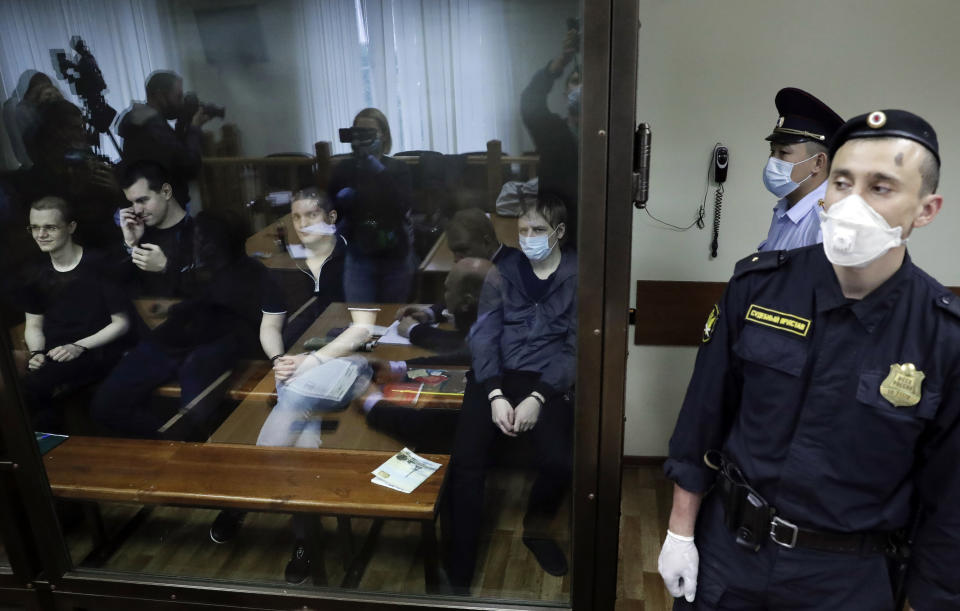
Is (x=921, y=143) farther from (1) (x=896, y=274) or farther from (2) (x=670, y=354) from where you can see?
(2) (x=670, y=354)

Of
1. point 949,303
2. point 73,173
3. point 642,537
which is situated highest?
point 73,173

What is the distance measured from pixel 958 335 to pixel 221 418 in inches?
60.6

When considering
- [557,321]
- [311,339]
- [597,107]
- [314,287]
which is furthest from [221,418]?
[597,107]

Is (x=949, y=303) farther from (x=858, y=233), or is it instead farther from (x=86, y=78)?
(x=86, y=78)

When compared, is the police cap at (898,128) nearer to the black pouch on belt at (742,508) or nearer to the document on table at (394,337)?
the black pouch on belt at (742,508)

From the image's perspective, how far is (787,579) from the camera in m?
1.32

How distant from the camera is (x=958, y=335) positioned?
1.18 meters

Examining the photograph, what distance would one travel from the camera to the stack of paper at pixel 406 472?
1.68 m

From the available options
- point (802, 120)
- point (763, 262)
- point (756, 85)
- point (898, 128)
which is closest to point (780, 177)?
point (802, 120)

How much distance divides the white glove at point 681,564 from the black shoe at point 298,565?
0.86m

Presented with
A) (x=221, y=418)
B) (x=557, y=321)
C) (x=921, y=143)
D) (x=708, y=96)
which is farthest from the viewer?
(x=708, y=96)

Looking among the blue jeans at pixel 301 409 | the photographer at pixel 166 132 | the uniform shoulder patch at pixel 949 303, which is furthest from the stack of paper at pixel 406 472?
the uniform shoulder patch at pixel 949 303

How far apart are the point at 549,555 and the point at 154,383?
1023 millimetres

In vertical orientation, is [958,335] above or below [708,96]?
below
